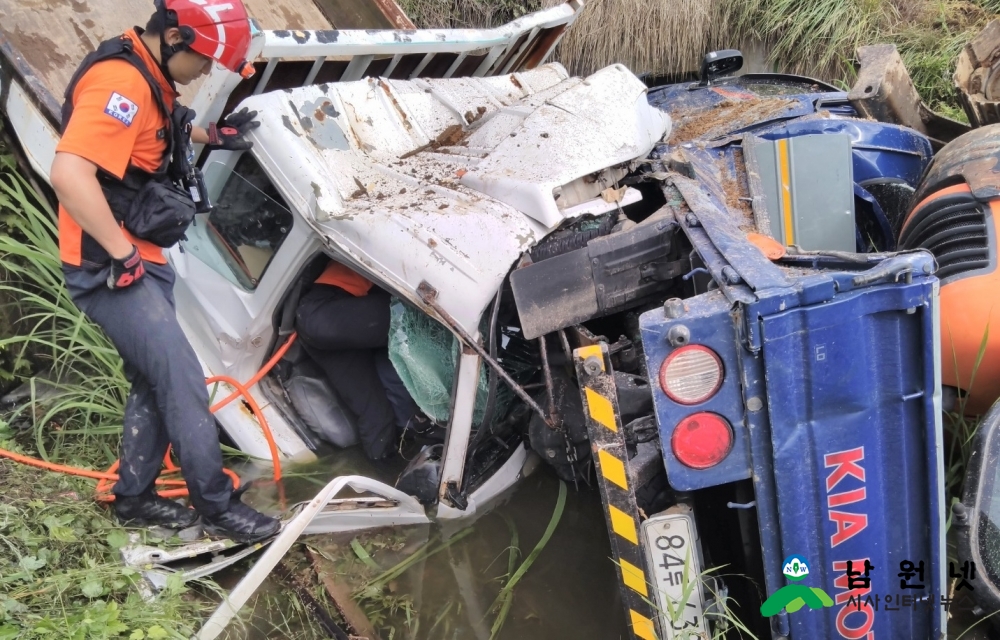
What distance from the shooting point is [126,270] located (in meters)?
2.24

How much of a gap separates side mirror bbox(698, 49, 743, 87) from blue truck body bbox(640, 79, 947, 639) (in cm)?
253

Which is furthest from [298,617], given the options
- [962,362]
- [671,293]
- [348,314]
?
[962,362]

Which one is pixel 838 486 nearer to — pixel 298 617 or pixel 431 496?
→ pixel 431 496

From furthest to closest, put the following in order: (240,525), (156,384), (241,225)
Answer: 1. (241,225)
2. (240,525)
3. (156,384)

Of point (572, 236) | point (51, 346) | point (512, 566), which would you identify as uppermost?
point (572, 236)

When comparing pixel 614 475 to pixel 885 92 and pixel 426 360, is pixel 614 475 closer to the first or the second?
pixel 426 360

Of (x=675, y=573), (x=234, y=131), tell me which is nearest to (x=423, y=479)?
(x=675, y=573)

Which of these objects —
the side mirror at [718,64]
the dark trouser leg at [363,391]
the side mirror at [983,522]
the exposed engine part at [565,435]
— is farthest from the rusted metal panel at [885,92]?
the dark trouser leg at [363,391]

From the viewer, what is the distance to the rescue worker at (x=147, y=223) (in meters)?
2.11

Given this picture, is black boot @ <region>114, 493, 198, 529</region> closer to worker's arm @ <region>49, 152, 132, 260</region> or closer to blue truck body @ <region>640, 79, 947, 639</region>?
worker's arm @ <region>49, 152, 132, 260</region>

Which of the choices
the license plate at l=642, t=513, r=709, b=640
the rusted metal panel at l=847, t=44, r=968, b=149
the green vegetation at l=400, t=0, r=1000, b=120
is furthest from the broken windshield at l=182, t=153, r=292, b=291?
the green vegetation at l=400, t=0, r=1000, b=120

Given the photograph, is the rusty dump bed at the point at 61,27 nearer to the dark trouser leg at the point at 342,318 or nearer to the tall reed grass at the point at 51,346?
the tall reed grass at the point at 51,346

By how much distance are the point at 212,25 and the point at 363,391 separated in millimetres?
1400

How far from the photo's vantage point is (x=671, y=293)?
7.57 feet
